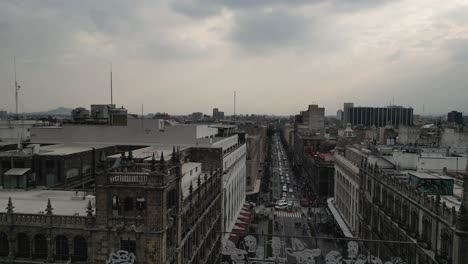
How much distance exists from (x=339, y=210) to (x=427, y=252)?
61.1 m

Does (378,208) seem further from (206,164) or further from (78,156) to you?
(78,156)

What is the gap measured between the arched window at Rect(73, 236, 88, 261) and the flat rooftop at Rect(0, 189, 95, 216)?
2.66m

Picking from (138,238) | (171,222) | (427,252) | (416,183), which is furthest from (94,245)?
(416,183)

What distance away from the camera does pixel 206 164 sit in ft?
213

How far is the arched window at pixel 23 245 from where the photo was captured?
122 ft

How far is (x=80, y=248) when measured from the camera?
36688mm

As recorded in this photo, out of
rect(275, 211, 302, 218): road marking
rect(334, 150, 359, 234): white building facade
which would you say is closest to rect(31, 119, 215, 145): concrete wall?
rect(334, 150, 359, 234): white building facade

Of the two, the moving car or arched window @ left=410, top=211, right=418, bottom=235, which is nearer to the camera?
arched window @ left=410, top=211, right=418, bottom=235

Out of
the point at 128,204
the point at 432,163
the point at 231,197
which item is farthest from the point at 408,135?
the point at 128,204

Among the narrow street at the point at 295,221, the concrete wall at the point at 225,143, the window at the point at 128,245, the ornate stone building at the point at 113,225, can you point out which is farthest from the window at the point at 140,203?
the narrow street at the point at 295,221

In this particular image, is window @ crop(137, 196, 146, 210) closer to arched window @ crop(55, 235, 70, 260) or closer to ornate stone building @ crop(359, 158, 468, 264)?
arched window @ crop(55, 235, 70, 260)

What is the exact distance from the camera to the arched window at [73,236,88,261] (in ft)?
120

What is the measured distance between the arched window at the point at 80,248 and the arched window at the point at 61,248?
75cm

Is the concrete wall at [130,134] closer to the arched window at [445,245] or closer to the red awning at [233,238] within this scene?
the red awning at [233,238]
